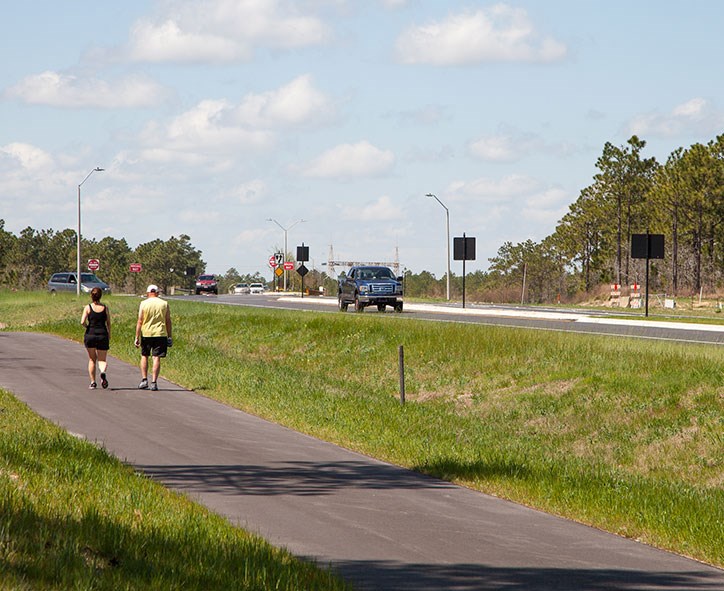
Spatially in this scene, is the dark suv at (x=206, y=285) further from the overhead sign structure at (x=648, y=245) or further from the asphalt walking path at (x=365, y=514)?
the asphalt walking path at (x=365, y=514)

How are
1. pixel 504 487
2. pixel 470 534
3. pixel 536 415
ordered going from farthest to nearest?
1. pixel 536 415
2. pixel 504 487
3. pixel 470 534

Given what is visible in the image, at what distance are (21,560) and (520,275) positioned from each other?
110 meters

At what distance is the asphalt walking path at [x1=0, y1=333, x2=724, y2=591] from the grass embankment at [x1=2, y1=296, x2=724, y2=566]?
715mm

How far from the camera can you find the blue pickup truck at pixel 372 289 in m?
50.0

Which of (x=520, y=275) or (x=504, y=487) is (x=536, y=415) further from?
(x=520, y=275)

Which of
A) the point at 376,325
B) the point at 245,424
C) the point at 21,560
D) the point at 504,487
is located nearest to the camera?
the point at 21,560

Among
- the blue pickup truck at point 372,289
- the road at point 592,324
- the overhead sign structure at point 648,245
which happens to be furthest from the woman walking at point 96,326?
the blue pickup truck at point 372,289

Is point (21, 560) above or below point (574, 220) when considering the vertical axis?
below

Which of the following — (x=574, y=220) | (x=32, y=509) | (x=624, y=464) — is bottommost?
(x=624, y=464)

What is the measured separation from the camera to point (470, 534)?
10.2 metres

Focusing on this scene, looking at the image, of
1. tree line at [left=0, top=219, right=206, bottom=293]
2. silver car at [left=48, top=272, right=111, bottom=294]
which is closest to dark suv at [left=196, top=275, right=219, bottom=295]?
silver car at [left=48, top=272, right=111, bottom=294]

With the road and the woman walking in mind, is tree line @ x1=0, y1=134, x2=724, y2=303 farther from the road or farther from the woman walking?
the woman walking

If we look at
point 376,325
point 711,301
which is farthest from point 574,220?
point 376,325

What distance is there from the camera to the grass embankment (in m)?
12.9
